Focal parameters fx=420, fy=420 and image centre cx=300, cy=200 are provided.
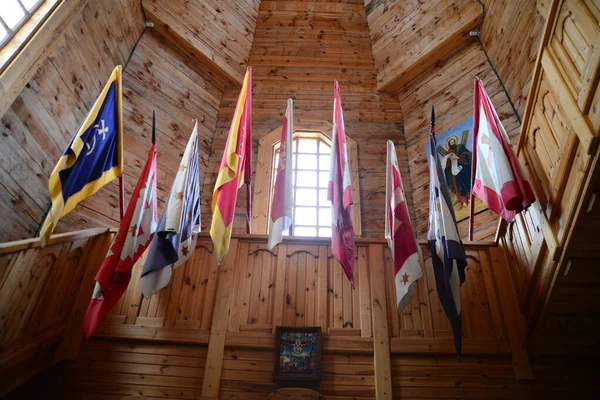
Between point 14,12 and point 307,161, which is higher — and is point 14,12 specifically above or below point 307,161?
below

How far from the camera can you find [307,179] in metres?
6.39

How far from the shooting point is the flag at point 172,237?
10.9ft

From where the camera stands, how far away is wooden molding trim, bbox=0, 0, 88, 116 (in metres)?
3.42

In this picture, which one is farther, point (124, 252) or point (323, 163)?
point (323, 163)

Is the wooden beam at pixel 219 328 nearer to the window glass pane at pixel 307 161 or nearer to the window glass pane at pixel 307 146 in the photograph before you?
the window glass pane at pixel 307 161

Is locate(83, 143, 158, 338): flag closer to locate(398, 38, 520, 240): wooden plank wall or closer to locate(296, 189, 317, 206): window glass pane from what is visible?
locate(296, 189, 317, 206): window glass pane

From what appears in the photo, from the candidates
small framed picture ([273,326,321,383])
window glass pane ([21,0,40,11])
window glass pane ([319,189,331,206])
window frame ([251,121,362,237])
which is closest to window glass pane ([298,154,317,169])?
window frame ([251,121,362,237])

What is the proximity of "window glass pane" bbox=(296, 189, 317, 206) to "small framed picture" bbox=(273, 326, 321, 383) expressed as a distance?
2.76 metres

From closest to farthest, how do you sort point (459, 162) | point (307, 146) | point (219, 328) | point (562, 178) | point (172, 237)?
point (562, 178)
point (172, 237)
point (219, 328)
point (459, 162)
point (307, 146)

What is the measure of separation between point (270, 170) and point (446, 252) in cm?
334

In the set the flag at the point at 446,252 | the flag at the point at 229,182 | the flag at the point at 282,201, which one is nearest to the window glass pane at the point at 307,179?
the flag at the point at 282,201

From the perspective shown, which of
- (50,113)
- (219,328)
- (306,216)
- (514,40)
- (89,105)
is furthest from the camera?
(306,216)

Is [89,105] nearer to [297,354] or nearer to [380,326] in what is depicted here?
[297,354]

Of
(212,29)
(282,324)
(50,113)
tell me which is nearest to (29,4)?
(50,113)
